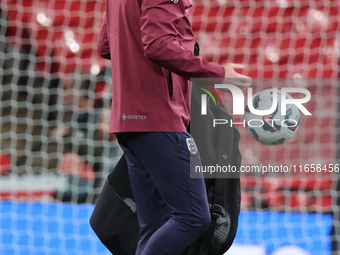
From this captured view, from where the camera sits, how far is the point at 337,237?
1.99 m

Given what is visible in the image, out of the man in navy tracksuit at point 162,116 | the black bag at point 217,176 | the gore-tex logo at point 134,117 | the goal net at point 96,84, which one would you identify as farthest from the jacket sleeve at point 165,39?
the goal net at point 96,84

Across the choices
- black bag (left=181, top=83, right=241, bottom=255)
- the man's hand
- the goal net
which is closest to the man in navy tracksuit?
the man's hand

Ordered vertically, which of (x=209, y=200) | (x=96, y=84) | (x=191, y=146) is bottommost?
(x=209, y=200)

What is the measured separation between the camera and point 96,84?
13.1 ft

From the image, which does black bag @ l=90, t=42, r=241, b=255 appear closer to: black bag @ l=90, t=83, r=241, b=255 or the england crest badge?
black bag @ l=90, t=83, r=241, b=255

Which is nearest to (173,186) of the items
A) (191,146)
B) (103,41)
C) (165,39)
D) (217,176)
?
(191,146)

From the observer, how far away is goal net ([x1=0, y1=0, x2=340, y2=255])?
11.7ft

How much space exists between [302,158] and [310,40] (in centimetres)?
125

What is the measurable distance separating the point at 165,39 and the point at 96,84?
3.20 m

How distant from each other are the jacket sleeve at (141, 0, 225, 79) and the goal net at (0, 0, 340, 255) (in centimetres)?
245

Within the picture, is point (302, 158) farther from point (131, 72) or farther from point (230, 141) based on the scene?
point (131, 72)

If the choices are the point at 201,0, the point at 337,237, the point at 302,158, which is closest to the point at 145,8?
the point at 337,237

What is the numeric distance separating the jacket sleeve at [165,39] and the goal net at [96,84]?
A: 245 centimetres

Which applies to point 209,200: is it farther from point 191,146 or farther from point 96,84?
point 96,84
